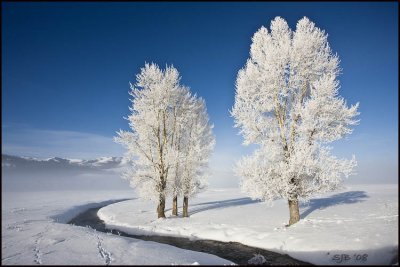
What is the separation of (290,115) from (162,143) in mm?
11568

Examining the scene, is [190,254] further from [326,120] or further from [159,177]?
[159,177]

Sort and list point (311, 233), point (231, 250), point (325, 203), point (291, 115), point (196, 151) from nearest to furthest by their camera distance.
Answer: point (311, 233) → point (231, 250) → point (291, 115) → point (196, 151) → point (325, 203)

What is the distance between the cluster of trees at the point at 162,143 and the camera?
2212 cm

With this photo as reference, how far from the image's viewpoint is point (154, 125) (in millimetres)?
22750

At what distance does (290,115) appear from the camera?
1582cm

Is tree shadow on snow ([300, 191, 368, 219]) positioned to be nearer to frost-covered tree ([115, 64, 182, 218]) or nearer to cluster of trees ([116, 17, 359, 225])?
cluster of trees ([116, 17, 359, 225])

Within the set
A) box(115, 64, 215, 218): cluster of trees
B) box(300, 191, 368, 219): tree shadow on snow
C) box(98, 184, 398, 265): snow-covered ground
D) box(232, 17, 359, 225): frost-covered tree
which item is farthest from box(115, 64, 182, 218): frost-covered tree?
box(300, 191, 368, 219): tree shadow on snow

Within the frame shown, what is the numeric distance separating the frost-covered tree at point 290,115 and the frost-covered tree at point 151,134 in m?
7.78

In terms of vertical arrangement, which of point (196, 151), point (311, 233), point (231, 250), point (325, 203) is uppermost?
point (196, 151)

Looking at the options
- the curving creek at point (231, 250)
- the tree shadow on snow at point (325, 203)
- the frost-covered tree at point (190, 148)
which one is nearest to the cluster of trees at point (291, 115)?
the curving creek at point (231, 250)

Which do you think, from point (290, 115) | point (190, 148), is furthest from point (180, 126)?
point (290, 115)

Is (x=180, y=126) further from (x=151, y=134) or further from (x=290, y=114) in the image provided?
(x=290, y=114)

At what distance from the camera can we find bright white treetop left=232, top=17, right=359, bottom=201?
14.5 meters

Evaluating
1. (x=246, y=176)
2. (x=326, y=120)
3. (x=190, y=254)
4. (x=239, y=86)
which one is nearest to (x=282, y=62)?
(x=239, y=86)
